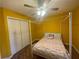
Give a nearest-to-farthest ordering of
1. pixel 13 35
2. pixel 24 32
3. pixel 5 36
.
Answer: pixel 5 36 → pixel 13 35 → pixel 24 32

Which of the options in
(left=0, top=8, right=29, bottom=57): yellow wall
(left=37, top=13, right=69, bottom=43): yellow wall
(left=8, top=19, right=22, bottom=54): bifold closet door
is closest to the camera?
(left=0, top=8, right=29, bottom=57): yellow wall

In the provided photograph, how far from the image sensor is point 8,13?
3.04 metres

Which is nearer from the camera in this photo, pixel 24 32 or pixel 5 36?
pixel 5 36

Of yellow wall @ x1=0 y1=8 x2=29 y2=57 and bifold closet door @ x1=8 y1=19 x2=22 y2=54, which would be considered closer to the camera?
yellow wall @ x1=0 y1=8 x2=29 y2=57

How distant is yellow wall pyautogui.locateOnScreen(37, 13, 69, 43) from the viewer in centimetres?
483

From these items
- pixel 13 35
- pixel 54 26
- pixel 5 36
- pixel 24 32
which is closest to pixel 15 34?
pixel 13 35

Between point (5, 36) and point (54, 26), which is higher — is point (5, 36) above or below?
below

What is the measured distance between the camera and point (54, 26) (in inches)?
207

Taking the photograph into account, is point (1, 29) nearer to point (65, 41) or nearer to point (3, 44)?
point (3, 44)

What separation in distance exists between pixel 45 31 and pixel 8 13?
10.3ft

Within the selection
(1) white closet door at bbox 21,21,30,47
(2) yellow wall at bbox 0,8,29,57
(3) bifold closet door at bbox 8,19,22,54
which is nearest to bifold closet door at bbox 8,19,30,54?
(3) bifold closet door at bbox 8,19,22,54

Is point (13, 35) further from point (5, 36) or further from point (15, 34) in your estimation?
point (5, 36)

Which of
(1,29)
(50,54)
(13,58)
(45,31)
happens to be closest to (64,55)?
(50,54)

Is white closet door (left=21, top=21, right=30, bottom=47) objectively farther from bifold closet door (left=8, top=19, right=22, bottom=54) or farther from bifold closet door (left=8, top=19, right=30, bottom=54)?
bifold closet door (left=8, top=19, right=22, bottom=54)
